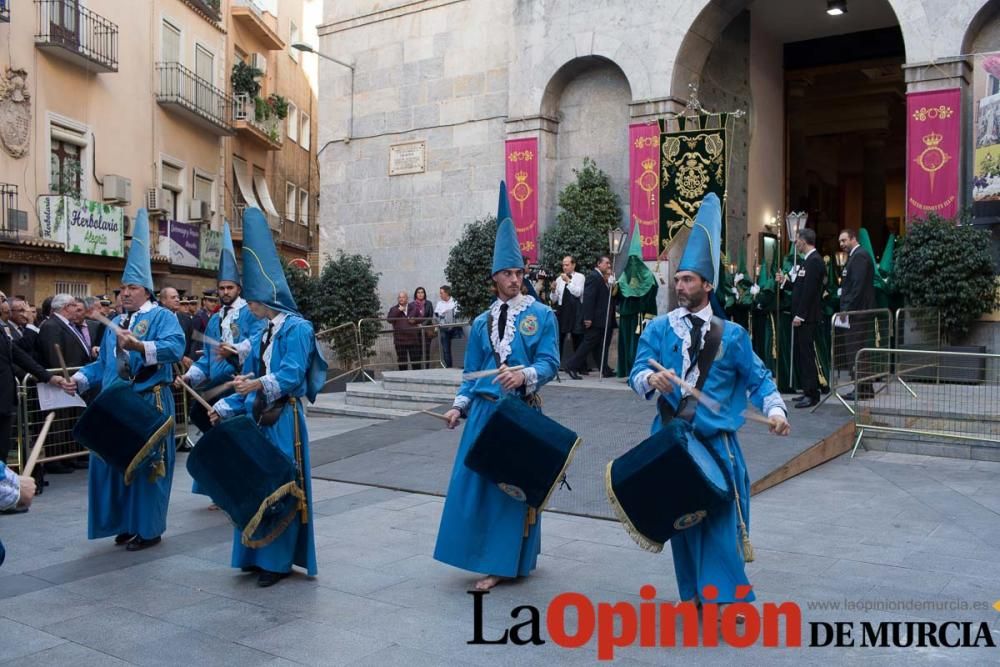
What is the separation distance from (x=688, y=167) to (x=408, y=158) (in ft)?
22.5

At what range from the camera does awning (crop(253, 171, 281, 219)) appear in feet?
102

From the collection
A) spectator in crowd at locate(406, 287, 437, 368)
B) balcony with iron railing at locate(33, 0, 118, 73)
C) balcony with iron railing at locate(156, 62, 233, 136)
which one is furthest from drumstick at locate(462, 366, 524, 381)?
balcony with iron railing at locate(156, 62, 233, 136)

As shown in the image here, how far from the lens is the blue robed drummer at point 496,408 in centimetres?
551

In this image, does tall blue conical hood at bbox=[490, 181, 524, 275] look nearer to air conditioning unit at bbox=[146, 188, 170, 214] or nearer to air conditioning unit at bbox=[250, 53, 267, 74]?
air conditioning unit at bbox=[146, 188, 170, 214]

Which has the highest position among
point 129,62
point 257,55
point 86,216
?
point 257,55

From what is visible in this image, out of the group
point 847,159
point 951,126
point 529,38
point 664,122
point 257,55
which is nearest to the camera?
point 951,126

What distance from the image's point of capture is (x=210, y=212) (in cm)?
2766

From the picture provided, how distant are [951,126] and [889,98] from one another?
11113 mm

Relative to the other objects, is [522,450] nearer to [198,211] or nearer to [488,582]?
[488,582]

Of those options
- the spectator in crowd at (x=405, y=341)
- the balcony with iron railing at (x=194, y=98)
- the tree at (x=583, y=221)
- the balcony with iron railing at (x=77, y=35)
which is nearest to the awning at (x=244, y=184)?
the balcony with iron railing at (x=194, y=98)

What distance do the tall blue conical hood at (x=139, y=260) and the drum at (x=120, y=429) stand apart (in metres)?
1.05

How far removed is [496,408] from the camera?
520 cm

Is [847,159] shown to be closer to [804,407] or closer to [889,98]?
[889,98]

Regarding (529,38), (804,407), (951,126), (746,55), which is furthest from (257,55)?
(804,407)
